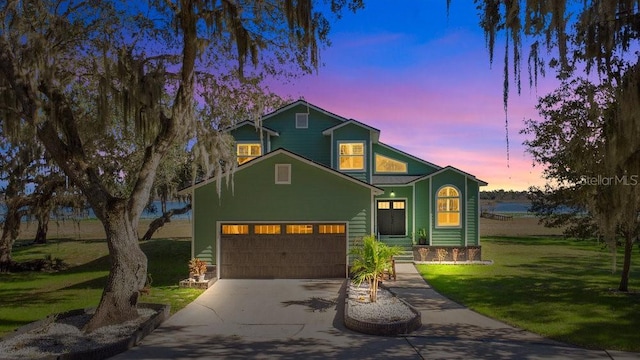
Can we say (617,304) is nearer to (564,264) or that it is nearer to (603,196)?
(603,196)

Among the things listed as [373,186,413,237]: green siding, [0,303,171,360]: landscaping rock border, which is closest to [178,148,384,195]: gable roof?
[373,186,413,237]: green siding

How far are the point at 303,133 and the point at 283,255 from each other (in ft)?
24.9

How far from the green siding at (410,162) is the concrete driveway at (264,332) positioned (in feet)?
36.0

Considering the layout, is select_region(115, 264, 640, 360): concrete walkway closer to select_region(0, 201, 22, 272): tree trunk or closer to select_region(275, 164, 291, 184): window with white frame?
select_region(275, 164, 291, 184): window with white frame

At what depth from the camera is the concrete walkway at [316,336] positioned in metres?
7.81

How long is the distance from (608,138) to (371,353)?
20.4 ft

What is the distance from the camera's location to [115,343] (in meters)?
7.89

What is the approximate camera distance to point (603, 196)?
1198 centimetres

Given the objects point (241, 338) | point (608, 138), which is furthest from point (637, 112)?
point (241, 338)

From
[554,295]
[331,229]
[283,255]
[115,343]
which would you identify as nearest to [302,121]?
[331,229]

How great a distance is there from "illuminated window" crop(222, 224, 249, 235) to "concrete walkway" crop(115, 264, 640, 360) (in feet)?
12.7

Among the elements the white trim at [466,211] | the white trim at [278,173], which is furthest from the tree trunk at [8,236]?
the white trim at [466,211]

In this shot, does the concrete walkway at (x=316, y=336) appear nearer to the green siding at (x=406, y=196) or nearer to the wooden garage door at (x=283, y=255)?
the wooden garage door at (x=283, y=255)

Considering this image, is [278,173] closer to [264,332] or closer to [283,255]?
[283,255]
